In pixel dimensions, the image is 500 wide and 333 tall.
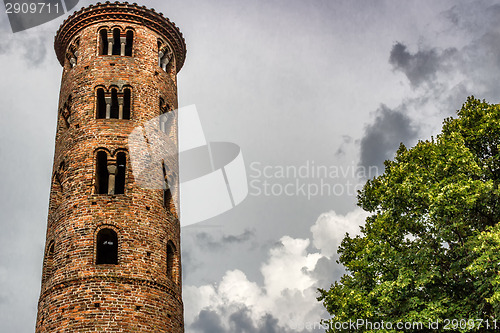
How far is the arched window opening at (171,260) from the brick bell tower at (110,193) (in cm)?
4

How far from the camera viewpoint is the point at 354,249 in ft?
71.7

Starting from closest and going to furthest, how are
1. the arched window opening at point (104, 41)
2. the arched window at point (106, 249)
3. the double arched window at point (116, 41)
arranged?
the arched window at point (106, 249) → the double arched window at point (116, 41) → the arched window opening at point (104, 41)

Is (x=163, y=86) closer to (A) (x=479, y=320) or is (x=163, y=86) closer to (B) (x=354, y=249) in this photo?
(B) (x=354, y=249)

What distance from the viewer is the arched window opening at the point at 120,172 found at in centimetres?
2452

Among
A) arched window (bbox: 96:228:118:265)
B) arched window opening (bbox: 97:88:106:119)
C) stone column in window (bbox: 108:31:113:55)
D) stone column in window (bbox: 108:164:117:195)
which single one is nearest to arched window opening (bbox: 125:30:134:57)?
stone column in window (bbox: 108:31:113:55)

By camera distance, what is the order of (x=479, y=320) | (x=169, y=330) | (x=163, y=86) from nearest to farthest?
(x=479, y=320) < (x=169, y=330) < (x=163, y=86)

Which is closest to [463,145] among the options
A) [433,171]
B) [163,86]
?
[433,171]

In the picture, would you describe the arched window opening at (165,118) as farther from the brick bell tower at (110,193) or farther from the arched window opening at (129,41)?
the arched window opening at (129,41)

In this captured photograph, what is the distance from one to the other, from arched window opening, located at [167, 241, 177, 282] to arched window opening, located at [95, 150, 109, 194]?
3739mm

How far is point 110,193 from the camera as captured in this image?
78.8 ft

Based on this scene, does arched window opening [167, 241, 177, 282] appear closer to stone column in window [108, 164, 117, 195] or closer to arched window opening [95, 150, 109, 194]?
stone column in window [108, 164, 117, 195]

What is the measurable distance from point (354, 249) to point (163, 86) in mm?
12243

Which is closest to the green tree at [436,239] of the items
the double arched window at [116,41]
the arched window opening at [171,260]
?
the arched window opening at [171,260]

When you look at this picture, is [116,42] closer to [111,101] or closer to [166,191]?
[111,101]
